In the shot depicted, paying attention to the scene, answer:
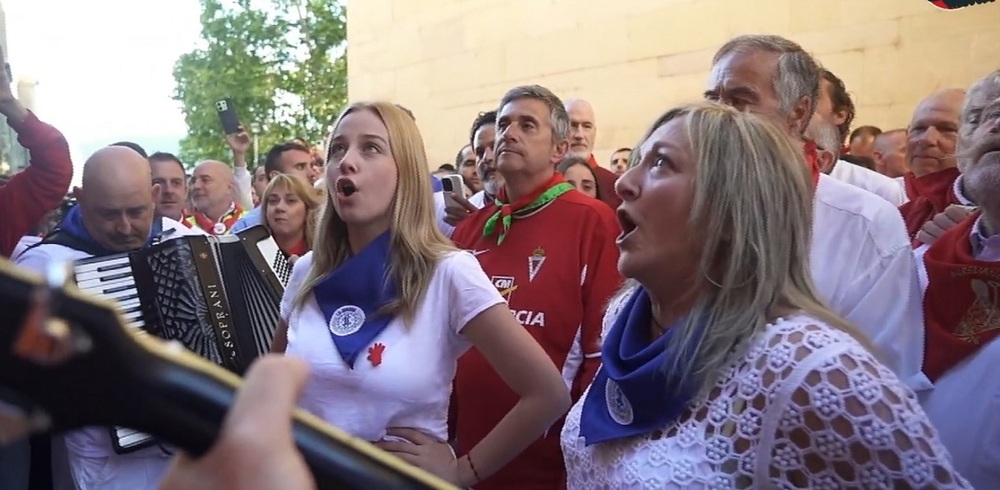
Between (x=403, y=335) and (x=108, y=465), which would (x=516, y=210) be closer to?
(x=403, y=335)

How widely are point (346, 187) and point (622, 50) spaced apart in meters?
7.69

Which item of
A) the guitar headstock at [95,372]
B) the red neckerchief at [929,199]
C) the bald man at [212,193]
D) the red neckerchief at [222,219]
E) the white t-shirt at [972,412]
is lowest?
the red neckerchief at [222,219]

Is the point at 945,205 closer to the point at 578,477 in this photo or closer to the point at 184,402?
the point at 578,477

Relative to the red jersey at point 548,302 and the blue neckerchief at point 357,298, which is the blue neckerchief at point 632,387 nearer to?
the blue neckerchief at point 357,298

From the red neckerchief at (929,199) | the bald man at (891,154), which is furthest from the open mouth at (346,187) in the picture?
the bald man at (891,154)

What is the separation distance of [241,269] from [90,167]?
856mm

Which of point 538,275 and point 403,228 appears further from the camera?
point 538,275

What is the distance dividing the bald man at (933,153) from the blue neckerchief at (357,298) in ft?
6.69

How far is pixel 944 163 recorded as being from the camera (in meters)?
3.81

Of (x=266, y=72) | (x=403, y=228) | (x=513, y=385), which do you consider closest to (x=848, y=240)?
(x=513, y=385)

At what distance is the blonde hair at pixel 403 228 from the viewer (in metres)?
2.58

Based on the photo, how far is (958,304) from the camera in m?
2.46

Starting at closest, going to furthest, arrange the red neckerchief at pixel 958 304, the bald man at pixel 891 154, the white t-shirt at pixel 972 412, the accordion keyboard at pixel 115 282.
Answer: the white t-shirt at pixel 972 412, the red neckerchief at pixel 958 304, the accordion keyboard at pixel 115 282, the bald man at pixel 891 154

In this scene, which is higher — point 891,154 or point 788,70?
point 788,70
